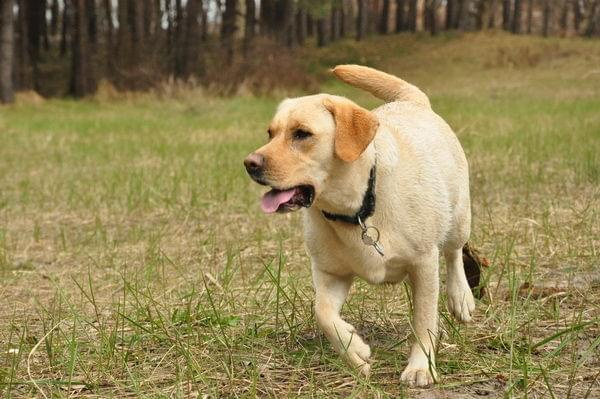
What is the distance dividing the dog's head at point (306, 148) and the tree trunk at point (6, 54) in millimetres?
22840

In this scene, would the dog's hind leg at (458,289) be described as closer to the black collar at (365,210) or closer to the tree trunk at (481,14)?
the black collar at (365,210)

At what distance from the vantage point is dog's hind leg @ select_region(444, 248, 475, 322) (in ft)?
13.0

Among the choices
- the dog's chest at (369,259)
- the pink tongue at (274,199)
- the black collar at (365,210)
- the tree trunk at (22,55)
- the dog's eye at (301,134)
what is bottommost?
the tree trunk at (22,55)

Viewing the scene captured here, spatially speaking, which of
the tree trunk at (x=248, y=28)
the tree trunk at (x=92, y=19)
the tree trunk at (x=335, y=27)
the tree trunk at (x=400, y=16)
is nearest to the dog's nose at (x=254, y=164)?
the tree trunk at (x=248, y=28)

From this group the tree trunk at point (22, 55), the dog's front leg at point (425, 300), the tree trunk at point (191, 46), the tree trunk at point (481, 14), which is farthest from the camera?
the tree trunk at point (481, 14)

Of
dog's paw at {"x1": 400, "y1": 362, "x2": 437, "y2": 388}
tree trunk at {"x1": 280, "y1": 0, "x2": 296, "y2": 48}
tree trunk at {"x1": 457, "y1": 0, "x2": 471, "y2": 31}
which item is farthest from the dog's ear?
tree trunk at {"x1": 457, "y1": 0, "x2": 471, "y2": 31}

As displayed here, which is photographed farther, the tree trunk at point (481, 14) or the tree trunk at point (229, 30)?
the tree trunk at point (481, 14)

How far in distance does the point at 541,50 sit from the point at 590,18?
15006mm

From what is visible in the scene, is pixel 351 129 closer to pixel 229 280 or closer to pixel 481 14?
pixel 229 280

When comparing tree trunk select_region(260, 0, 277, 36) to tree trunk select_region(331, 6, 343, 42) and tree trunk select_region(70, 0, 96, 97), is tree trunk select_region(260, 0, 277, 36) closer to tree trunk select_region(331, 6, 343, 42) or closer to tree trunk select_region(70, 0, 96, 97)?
tree trunk select_region(70, 0, 96, 97)

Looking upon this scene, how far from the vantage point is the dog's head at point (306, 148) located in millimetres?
3109

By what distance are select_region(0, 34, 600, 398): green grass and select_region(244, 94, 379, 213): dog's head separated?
58cm

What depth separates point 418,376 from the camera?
3.17 metres

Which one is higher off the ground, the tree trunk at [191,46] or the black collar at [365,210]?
the black collar at [365,210]
